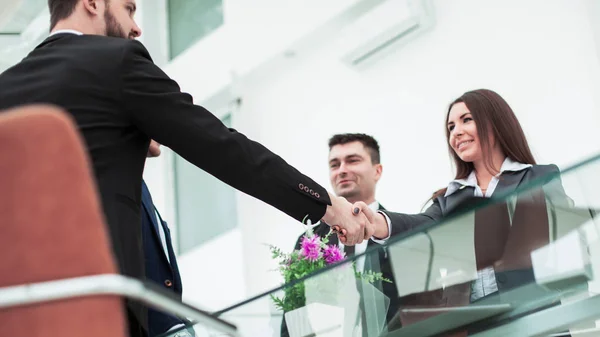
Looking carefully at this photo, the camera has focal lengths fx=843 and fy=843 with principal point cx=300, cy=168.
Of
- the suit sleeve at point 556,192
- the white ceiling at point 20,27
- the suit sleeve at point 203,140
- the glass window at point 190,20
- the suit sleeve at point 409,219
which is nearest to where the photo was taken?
the suit sleeve at point 556,192

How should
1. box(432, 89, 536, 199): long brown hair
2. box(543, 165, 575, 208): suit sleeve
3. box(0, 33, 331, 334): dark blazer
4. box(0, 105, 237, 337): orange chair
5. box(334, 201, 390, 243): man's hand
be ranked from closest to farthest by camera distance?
1. box(0, 105, 237, 337): orange chair
2. box(543, 165, 575, 208): suit sleeve
3. box(0, 33, 331, 334): dark blazer
4. box(334, 201, 390, 243): man's hand
5. box(432, 89, 536, 199): long brown hair

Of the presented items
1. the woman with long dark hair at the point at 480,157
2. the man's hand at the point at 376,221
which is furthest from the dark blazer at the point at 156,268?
the woman with long dark hair at the point at 480,157

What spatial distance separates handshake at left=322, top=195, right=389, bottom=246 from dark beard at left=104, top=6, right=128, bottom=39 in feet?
2.51

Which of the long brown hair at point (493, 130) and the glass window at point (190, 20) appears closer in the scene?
the long brown hair at point (493, 130)

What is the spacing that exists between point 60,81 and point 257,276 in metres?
4.86

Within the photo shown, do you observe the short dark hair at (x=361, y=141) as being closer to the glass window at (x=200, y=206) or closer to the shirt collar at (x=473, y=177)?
the shirt collar at (x=473, y=177)

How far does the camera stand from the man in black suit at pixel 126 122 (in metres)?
1.88

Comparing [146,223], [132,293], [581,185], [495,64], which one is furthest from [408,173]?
[132,293]

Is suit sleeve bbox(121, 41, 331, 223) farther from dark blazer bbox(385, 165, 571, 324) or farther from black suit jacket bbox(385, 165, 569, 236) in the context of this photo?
black suit jacket bbox(385, 165, 569, 236)

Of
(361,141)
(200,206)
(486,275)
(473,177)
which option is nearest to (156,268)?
(486,275)

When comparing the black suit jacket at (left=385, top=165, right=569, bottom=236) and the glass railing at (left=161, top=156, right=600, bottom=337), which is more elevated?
the black suit jacket at (left=385, top=165, right=569, bottom=236)

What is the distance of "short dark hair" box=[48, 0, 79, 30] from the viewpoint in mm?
2314

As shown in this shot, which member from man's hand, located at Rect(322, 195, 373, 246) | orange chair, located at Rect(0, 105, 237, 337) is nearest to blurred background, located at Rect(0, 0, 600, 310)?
man's hand, located at Rect(322, 195, 373, 246)

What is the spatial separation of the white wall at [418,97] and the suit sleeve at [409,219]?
5.40 feet
